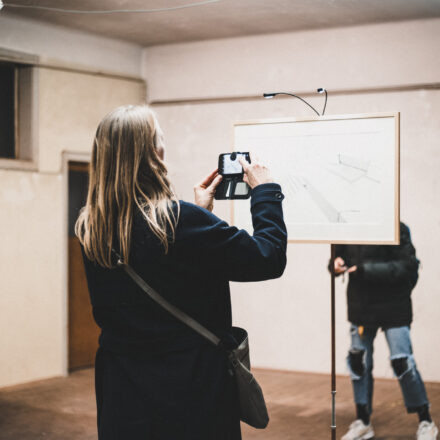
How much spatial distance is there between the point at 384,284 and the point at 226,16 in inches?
121

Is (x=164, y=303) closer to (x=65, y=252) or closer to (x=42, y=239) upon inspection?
(x=42, y=239)

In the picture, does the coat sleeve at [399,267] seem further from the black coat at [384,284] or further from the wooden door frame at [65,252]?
the wooden door frame at [65,252]

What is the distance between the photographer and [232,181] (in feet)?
7.17

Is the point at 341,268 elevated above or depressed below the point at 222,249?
below

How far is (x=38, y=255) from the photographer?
242 inches

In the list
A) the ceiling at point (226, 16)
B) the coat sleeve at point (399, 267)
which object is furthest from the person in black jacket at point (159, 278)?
the ceiling at point (226, 16)

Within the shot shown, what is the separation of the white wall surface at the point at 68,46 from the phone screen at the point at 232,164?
4.34 meters

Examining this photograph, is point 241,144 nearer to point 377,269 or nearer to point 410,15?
point 377,269

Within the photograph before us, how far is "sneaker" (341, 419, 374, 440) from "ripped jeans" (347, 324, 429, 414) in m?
0.12

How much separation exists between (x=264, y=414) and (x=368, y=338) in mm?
2720

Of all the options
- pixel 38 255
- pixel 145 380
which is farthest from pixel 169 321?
pixel 38 255

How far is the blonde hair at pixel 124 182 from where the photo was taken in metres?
1.67

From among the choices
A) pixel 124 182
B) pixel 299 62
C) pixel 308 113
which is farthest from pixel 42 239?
pixel 124 182

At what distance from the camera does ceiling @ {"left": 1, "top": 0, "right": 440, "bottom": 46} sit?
5.68 metres
